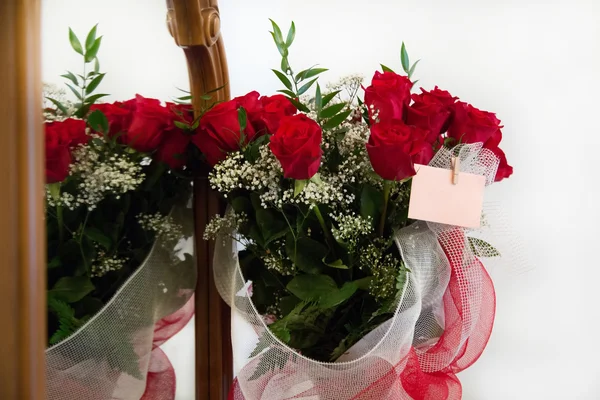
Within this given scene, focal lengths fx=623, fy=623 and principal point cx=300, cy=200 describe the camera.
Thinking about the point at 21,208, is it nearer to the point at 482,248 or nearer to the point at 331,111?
the point at 331,111

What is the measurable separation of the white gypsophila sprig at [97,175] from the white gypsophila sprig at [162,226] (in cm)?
5

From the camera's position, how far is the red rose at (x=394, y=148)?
0.58 metres

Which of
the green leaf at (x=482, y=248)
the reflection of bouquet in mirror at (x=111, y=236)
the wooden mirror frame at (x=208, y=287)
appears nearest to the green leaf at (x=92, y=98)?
the reflection of bouquet in mirror at (x=111, y=236)

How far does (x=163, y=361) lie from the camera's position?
2.39 feet

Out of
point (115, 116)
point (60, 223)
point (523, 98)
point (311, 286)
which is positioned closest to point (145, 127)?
point (115, 116)

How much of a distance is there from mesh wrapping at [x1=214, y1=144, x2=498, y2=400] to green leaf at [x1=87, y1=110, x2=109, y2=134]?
20cm

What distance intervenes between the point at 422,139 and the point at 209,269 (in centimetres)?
31

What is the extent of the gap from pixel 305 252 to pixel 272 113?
5.8 inches

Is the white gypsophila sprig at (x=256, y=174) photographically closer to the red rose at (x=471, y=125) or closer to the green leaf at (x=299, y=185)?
the green leaf at (x=299, y=185)

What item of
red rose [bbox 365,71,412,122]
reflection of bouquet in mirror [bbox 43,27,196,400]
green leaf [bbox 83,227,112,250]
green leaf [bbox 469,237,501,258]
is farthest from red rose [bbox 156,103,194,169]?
green leaf [bbox 469,237,501,258]

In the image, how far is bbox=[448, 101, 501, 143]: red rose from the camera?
671mm

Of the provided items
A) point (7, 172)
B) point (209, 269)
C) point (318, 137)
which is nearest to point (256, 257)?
point (209, 269)

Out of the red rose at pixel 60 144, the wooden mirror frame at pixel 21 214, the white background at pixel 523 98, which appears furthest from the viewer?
the white background at pixel 523 98

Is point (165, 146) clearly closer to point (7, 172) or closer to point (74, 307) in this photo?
point (74, 307)
